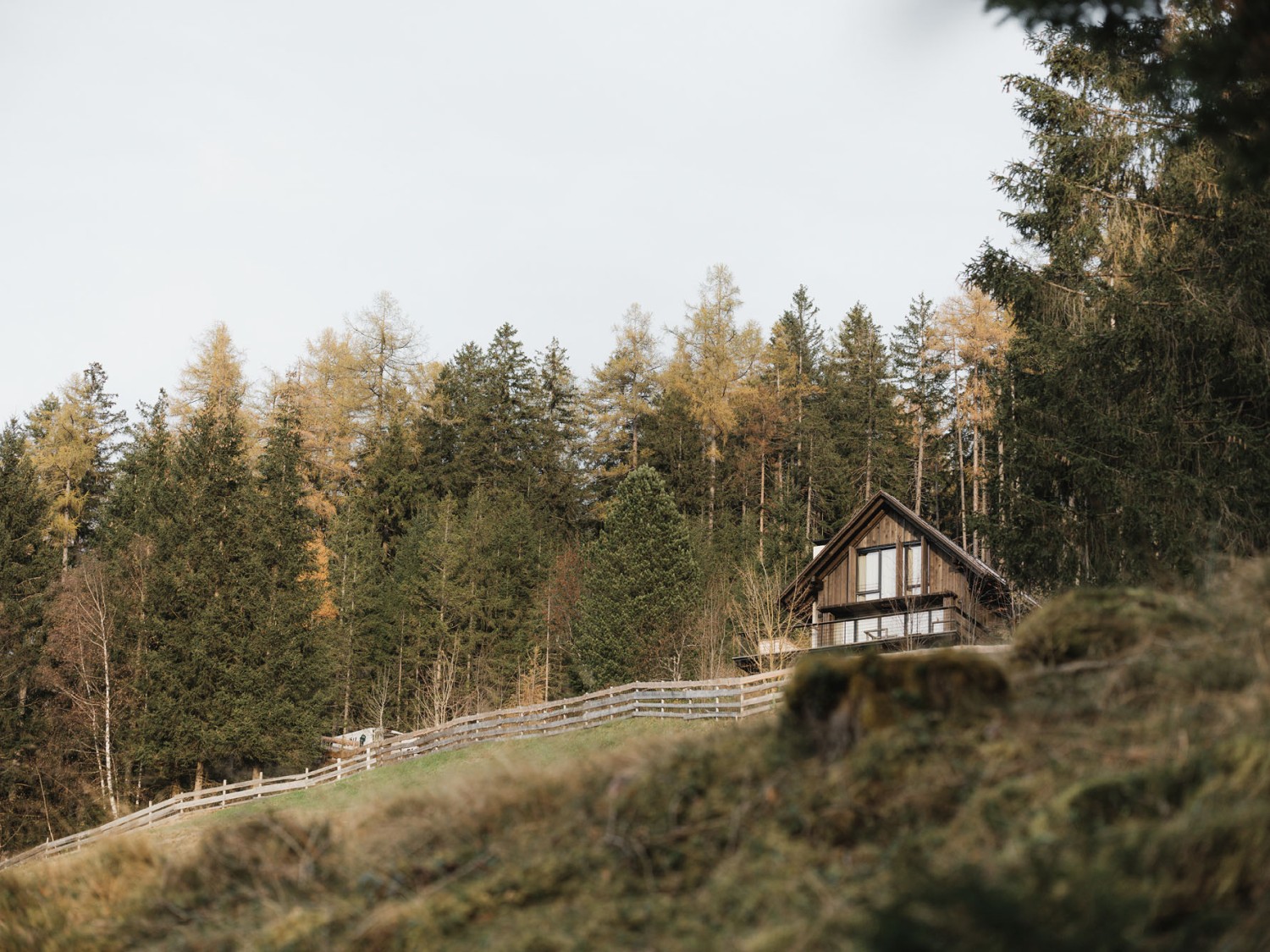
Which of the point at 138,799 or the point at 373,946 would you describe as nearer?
the point at 373,946

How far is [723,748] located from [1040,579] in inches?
596

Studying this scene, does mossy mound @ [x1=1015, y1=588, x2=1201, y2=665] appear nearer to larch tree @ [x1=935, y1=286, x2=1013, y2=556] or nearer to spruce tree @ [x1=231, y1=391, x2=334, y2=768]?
spruce tree @ [x1=231, y1=391, x2=334, y2=768]

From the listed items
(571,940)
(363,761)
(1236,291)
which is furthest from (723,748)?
(363,761)

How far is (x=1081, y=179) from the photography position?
20.5 meters

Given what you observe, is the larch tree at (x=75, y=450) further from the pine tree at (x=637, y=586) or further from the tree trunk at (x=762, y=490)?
the tree trunk at (x=762, y=490)

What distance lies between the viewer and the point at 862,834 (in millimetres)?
5098

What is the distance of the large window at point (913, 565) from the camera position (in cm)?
3603

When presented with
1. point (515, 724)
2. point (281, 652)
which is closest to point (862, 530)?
point (515, 724)

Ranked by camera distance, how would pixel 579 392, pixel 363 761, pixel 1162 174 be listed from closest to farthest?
pixel 1162 174 < pixel 363 761 < pixel 579 392

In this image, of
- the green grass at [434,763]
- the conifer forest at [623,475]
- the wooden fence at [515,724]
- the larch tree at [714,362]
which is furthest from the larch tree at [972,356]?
the green grass at [434,763]

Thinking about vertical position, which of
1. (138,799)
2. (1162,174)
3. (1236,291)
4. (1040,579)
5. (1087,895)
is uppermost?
(1162,174)

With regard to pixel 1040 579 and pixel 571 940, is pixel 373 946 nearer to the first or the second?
pixel 571 940

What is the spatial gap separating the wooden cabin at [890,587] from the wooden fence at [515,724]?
6.03 metres

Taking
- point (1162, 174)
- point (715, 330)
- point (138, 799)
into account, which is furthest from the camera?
point (715, 330)
